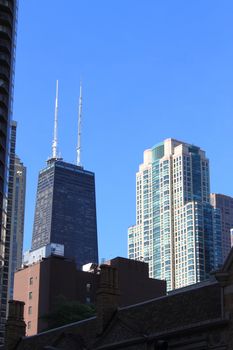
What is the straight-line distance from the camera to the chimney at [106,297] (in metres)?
40.2

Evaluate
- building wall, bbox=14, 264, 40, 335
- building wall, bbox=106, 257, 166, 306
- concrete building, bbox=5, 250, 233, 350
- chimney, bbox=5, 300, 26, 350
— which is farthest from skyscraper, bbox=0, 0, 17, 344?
concrete building, bbox=5, 250, 233, 350

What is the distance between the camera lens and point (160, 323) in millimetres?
36375

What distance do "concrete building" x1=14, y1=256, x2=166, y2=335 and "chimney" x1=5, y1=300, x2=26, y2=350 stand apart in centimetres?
8225

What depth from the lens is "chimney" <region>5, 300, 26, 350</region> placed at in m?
48.5

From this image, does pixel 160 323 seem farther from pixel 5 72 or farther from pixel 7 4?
pixel 7 4

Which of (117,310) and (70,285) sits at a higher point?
(70,285)

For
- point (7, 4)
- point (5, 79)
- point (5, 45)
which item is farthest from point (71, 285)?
point (7, 4)

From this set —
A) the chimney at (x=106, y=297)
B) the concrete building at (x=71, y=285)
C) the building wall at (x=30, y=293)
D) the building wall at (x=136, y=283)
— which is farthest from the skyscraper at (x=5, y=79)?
the chimney at (x=106, y=297)

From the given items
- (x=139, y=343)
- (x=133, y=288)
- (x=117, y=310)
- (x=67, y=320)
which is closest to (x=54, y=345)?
(x=117, y=310)

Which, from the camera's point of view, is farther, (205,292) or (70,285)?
(70,285)

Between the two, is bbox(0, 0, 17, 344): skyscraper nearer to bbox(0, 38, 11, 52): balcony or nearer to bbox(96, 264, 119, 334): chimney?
bbox(0, 38, 11, 52): balcony

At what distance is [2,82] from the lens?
118875 millimetres

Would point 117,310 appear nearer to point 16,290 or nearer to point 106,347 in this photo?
point 106,347

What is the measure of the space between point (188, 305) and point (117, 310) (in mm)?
5649
